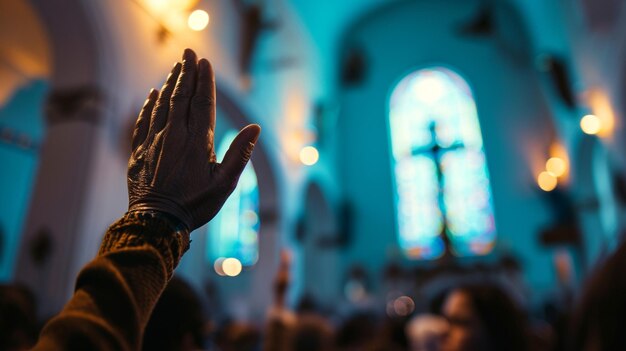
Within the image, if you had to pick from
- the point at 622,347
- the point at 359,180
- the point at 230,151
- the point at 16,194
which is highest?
the point at 359,180

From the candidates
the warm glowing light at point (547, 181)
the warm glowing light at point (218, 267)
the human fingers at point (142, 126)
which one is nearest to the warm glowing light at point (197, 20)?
the human fingers at point (142, 126)

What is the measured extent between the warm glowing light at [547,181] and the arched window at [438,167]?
1278 millimetres

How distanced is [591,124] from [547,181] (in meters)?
3.98

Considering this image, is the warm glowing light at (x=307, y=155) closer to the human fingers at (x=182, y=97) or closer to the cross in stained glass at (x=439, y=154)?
the cross in stained glass at (x=439, y=154)

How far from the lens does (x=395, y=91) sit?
1361 cm

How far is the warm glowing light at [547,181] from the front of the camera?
1043 cm

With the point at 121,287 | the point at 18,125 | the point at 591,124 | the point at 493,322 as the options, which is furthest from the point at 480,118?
the point at 121,287

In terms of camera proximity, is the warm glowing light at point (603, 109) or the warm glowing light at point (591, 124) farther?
the warm glowing light at point (591, 124)

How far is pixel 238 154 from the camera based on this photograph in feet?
2.83

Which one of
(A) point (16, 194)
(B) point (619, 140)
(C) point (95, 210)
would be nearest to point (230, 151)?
(C) point (95, 210)

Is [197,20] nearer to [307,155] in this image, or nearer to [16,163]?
[16,163]

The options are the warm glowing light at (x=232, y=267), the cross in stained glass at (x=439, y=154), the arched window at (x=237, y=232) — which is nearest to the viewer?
the cross in stained glass at (x=439, y=154)

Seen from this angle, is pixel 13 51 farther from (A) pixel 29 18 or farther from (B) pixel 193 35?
(B) pixel 193 35

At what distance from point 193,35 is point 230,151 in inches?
53.9
